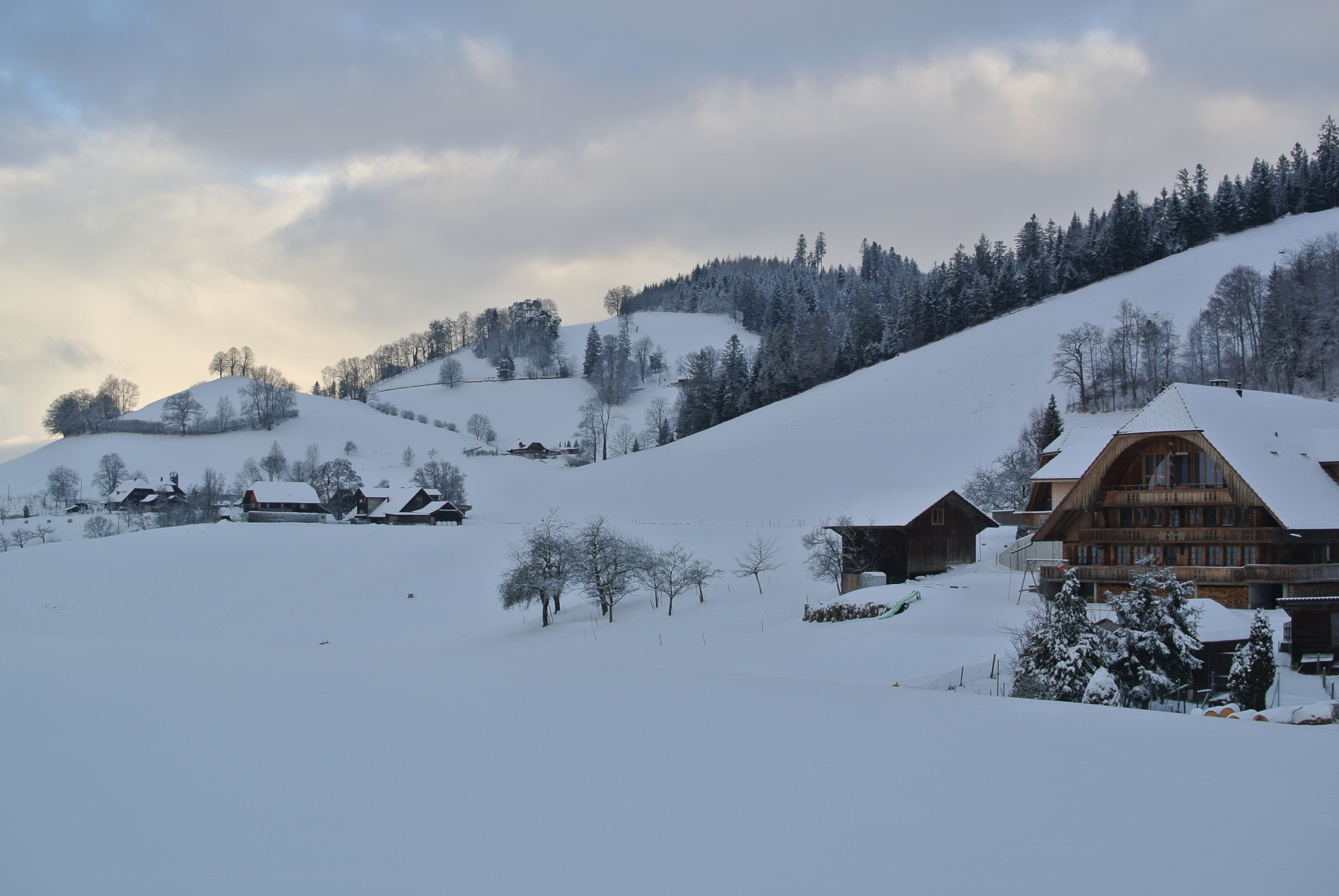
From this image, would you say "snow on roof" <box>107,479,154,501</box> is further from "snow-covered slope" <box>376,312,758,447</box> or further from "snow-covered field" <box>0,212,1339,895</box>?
"snow-covered field" <box>0,212,1339,895</box>

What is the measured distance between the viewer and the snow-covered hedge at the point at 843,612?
111ft

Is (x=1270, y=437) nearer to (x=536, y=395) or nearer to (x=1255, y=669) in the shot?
(x=1255, y=669)

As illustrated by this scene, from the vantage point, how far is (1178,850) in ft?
25.5

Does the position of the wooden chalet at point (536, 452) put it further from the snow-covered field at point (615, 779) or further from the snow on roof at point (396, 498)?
the snow-covered field at point (615, 779)

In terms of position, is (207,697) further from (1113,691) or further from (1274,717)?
(1274,717)

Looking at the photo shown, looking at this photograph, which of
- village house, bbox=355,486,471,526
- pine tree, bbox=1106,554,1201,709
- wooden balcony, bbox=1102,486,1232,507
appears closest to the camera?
pine tree, bbox=1106,554,1201,709

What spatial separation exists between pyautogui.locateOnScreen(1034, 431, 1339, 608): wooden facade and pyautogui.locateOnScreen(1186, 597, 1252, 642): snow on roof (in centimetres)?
758

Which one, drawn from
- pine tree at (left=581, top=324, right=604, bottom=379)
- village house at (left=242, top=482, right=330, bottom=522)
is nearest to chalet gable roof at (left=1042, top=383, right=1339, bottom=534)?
village house at (left=242, top=482, right=330, bottom=522)

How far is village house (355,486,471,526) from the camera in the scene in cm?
8412

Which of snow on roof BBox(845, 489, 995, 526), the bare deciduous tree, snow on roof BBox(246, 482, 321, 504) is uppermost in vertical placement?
snow on roof BBox(246, 482, 321, 504)

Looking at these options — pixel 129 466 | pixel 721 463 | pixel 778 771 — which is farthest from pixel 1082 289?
pixel 129 466

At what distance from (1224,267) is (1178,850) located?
10843cm

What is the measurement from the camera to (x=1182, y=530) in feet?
105

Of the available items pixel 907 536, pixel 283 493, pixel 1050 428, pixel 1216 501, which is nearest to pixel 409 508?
pixel 283 493
